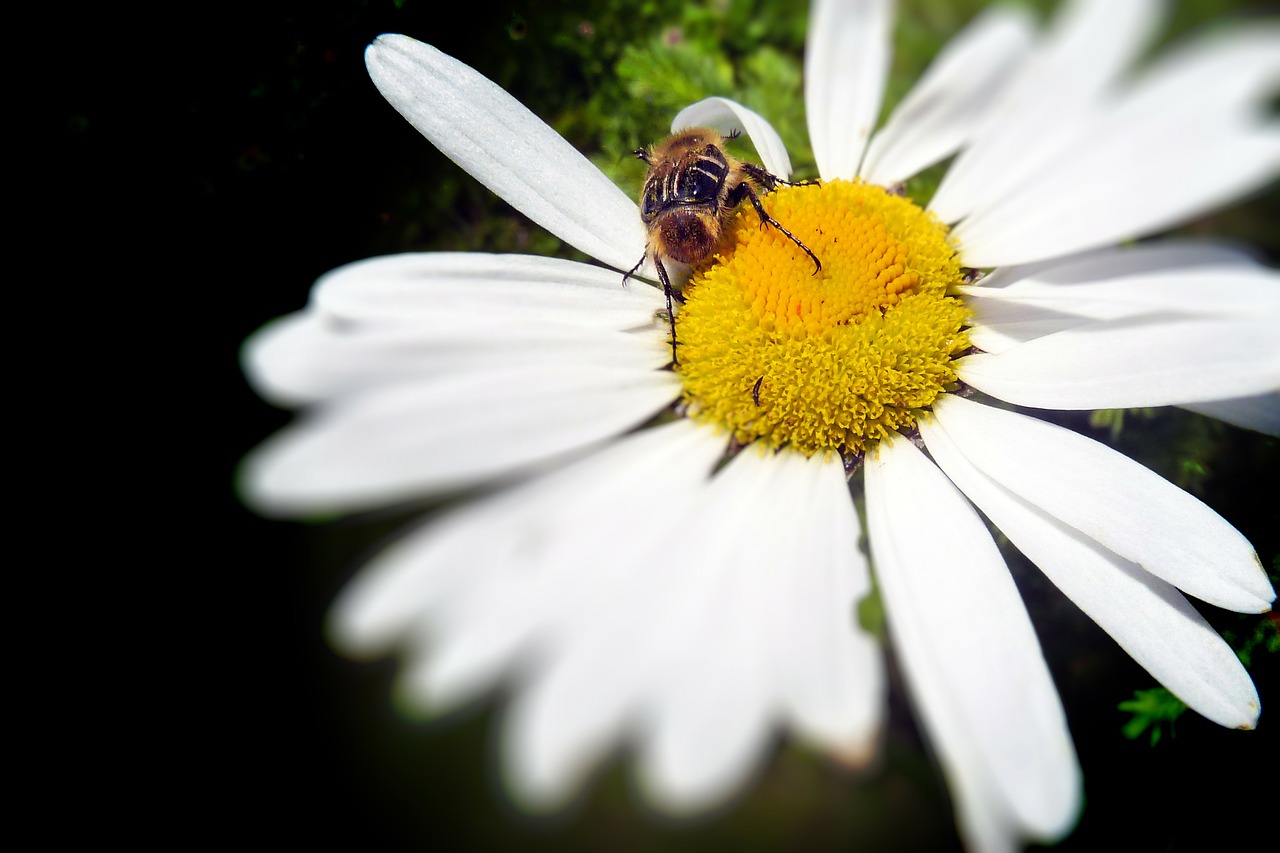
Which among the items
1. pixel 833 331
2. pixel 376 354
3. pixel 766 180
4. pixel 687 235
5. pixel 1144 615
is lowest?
pixel 1144 615

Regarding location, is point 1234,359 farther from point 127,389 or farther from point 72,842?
point 72,842

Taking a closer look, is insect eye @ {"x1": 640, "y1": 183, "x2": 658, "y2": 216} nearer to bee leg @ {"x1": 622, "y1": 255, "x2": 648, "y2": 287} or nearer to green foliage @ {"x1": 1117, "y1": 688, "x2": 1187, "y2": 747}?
bee leg @ {"x1": 622, "y1": 255, "x2": 648, "y2": 287}

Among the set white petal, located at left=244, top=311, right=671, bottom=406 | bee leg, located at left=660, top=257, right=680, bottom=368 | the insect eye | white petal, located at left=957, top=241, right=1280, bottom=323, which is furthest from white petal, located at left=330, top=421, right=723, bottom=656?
white petal, located at left=957, top=241, right=1280, bottom=323

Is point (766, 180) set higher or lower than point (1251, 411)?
higher

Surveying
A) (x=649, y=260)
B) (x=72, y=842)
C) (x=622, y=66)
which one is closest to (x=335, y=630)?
(x=649, y=260)

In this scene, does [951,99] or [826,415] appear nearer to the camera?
[951,99]

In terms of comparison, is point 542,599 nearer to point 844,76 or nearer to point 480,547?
point 480,547

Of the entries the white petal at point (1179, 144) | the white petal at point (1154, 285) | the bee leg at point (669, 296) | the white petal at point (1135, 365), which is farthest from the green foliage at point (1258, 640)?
the bee leg at point (669, 296)

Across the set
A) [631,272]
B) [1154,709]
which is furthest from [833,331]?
[1154,709]
